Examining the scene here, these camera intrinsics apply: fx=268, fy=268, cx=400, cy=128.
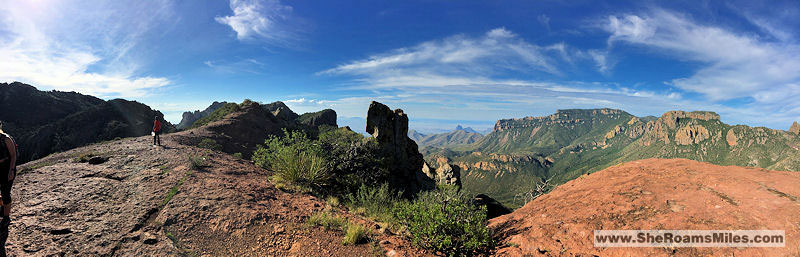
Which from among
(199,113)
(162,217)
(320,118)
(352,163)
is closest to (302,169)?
(352,163)

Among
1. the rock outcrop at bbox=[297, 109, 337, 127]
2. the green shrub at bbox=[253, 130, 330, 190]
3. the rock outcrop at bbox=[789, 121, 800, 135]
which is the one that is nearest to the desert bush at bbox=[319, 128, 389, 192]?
the green shrub at bbox=[253, 130, 330, 190]

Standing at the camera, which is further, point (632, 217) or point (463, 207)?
point (463, 207)

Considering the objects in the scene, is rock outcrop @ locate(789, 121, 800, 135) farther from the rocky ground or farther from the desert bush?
the rocky ground

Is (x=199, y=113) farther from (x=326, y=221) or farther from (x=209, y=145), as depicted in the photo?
(x=326, y=221)

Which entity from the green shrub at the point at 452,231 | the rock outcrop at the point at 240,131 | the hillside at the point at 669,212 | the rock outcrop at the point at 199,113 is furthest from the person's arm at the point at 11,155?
the rock outcrop at the point at 199,113

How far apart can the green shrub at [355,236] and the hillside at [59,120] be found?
3909cm

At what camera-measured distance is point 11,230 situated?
4.55 meters

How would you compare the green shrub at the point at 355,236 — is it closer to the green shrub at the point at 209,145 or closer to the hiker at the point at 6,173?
the hiker at the point at 6,173

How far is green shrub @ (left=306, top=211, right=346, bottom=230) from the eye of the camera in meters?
5.99

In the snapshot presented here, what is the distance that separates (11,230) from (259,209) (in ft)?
12.2

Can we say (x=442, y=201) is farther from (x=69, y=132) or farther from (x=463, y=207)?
(x=69, y=132)

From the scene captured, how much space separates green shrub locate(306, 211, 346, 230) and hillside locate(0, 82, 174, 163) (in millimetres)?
38064

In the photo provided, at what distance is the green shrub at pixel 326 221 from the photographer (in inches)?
236

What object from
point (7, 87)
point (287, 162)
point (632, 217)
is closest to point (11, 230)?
point (287, 162)
